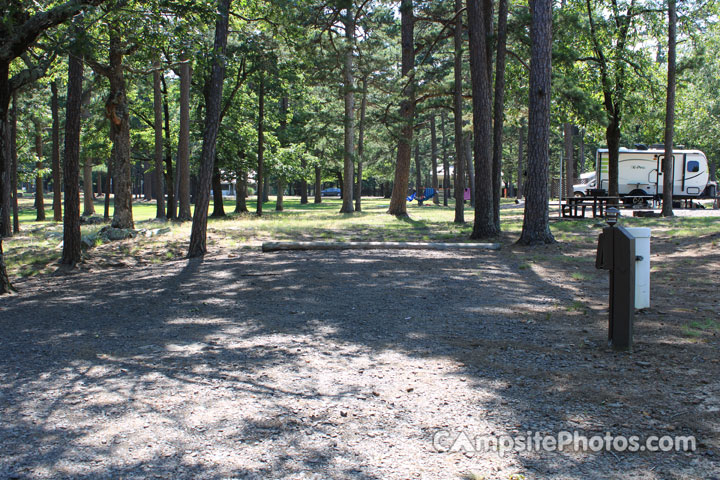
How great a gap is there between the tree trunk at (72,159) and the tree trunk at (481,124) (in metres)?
8.95

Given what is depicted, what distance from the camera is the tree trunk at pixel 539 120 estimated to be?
12781 mm

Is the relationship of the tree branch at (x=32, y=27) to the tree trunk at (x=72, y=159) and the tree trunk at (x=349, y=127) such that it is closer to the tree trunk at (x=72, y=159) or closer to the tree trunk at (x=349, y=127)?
the tree trunk at (x=72, y=159)

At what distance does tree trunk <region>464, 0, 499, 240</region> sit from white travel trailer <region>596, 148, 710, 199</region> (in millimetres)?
19670

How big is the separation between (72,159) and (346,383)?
32.4ft

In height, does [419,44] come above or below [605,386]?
above

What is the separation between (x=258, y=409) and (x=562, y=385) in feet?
7.18

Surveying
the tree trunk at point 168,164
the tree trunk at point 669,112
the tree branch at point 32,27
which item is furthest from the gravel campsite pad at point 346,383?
the tree trunk at point 168,164

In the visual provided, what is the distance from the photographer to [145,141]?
94.5 ft

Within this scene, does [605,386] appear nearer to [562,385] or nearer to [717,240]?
[562,385]

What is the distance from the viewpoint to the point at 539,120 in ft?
42.5

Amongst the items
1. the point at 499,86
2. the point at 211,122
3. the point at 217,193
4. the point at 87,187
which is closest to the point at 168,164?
the point at 217,193

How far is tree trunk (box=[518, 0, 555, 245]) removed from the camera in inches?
503

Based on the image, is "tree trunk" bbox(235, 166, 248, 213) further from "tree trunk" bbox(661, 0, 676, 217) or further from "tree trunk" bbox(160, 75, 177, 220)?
"tree trunk" bbox(661, 0, 676, 217)

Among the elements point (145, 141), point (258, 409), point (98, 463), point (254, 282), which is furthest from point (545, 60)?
point (145, 141)
